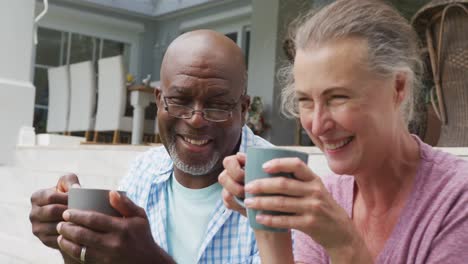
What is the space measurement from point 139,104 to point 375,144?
20.4 ft

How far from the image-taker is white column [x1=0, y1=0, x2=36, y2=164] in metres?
4.22

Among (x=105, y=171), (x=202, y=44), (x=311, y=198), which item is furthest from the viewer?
(x=105, y=171)

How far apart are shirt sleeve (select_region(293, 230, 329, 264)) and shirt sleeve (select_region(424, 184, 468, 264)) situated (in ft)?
0.69

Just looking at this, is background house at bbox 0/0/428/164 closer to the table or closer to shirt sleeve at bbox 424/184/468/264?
the table

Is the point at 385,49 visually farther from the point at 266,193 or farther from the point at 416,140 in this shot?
the point at 266,193

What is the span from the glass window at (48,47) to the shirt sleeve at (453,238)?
948cm

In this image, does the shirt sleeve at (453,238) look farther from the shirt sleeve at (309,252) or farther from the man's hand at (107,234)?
the man's hand at (107,234)

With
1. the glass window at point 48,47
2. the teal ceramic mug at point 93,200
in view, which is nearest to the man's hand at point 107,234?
the teal ceramic mug at point 93,200

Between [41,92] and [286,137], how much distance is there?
471 centimetres

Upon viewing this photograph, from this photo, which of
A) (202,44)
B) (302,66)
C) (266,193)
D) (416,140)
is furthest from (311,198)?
(202,44)

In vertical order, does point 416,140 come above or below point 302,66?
below

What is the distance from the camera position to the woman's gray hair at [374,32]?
104 centimetres

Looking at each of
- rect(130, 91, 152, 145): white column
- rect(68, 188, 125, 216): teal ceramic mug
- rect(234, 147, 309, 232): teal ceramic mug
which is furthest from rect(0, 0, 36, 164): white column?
rect(234, 147, 309, 232): teal ceramic mug

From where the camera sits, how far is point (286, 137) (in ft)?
23.2
